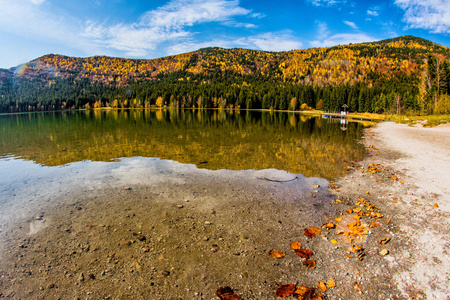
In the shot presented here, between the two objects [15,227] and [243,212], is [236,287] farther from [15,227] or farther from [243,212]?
[15,227]

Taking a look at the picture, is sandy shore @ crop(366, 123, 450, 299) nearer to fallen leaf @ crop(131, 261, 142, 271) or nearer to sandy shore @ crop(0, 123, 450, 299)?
sandy shore @ crop(0, 123, 450, 299)

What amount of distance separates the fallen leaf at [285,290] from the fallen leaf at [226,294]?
83cm

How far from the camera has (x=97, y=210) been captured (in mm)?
8570

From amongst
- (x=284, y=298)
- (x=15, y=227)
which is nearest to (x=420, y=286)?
(x=284, y=298)

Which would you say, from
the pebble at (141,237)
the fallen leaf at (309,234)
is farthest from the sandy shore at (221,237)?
the fallen leaf at (309,234)

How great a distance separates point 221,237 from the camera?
22.2 ft

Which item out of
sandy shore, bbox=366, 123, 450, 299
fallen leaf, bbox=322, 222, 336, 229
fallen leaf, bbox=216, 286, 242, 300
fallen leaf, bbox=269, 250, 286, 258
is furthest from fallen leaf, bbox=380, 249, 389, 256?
fallen leaf, bbox=216, 286, 242, 300

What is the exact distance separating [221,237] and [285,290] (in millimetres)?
2411

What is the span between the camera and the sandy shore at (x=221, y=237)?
198 inches

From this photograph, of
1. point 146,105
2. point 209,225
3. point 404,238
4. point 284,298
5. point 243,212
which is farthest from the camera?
point 146,105

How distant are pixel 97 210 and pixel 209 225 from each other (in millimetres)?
4434

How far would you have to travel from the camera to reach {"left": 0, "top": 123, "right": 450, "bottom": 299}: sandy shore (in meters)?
5.03


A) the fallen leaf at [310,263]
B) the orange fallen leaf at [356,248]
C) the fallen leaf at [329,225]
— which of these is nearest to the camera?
the fallen leaf at [310,263]

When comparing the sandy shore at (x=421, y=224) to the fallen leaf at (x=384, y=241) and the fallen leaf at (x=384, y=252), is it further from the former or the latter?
the fallen leaf at (x=384, y=241)
